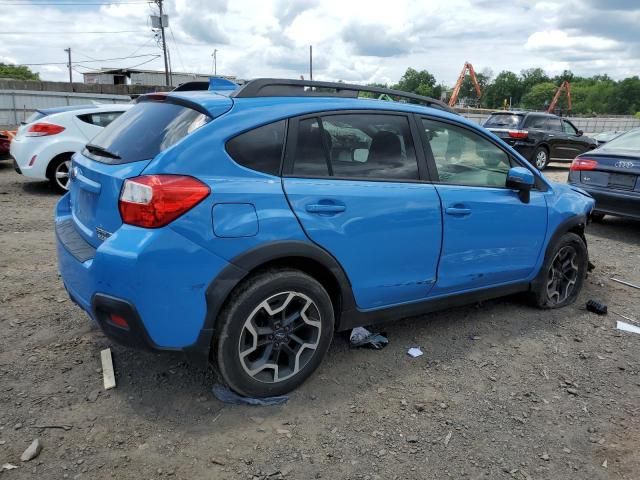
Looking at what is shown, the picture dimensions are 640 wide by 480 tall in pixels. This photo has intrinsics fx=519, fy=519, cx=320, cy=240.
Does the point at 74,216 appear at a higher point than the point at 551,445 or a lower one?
higher

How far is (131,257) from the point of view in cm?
244

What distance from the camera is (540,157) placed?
14984 mm

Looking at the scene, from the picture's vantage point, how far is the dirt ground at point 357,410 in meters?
2.48

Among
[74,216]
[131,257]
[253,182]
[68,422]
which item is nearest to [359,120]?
[253,182]

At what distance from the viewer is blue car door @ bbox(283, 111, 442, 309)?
289 cm

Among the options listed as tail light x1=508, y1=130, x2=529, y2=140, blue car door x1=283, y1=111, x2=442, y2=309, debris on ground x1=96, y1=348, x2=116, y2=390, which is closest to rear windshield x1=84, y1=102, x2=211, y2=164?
blue car door x1=283, y1=111, x2=442, y2=309

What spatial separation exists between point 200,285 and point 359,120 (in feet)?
4.74

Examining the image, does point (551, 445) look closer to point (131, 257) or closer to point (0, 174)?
point (131, 257)

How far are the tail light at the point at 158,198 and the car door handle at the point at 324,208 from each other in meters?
0.58

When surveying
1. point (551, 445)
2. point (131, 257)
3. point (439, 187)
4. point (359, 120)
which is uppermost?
point (359, 120)

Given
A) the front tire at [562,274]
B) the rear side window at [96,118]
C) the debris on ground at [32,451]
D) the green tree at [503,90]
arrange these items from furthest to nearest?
the green tree at [503,90]
the rear side window at [96,118]
the front tire at [562,274]
the debris on ground at [32,451]

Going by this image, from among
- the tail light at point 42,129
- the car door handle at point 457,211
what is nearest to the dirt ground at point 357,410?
the car door handle at point 457,211

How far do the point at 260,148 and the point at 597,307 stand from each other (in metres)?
3.36

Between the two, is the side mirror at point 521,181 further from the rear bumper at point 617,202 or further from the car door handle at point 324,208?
the rear bumper at point 617,202
